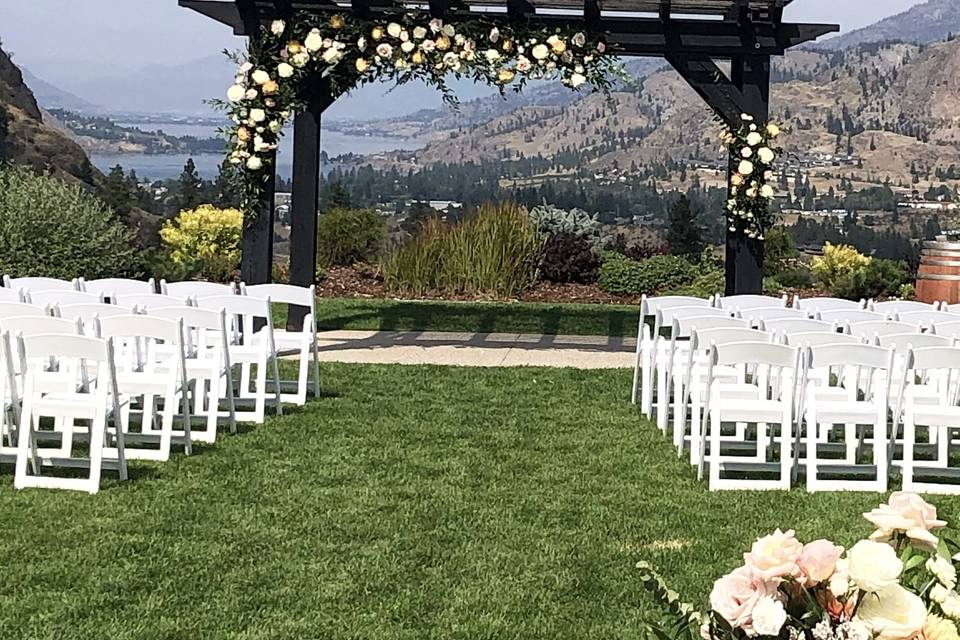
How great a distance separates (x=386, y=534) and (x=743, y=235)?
7880 mm

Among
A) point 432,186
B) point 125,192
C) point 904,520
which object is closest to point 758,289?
point 904,520

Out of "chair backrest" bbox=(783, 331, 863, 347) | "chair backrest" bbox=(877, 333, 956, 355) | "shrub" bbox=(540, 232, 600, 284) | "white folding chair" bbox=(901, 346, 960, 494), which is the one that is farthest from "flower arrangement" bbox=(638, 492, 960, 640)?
"shrub" bbox=(540, 232, 600, 284)

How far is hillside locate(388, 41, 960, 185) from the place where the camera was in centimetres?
3459

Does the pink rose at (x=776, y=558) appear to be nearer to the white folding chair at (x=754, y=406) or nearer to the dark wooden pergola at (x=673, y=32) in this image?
the white folding chair at (x=754, y=406)

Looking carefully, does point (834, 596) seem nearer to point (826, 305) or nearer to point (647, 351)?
point (647, 351)

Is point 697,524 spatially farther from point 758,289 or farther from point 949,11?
point 949,11

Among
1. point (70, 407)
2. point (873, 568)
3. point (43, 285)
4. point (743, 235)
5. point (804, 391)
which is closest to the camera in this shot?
point (873, 568)

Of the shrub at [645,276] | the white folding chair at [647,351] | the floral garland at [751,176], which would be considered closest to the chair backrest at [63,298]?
the white folding chair at [647,351]

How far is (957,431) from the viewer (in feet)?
→ 29.8

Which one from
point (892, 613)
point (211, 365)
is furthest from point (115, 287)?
point (892, 613)

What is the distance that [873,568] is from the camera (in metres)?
1.72

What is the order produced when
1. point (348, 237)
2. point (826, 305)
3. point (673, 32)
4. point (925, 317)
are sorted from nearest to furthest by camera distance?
point (925, 317) < point (826, 305) < point (673, 32) < point (348, 237)

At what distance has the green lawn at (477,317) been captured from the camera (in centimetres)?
1506

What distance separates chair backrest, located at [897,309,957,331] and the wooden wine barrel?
5.63 m
